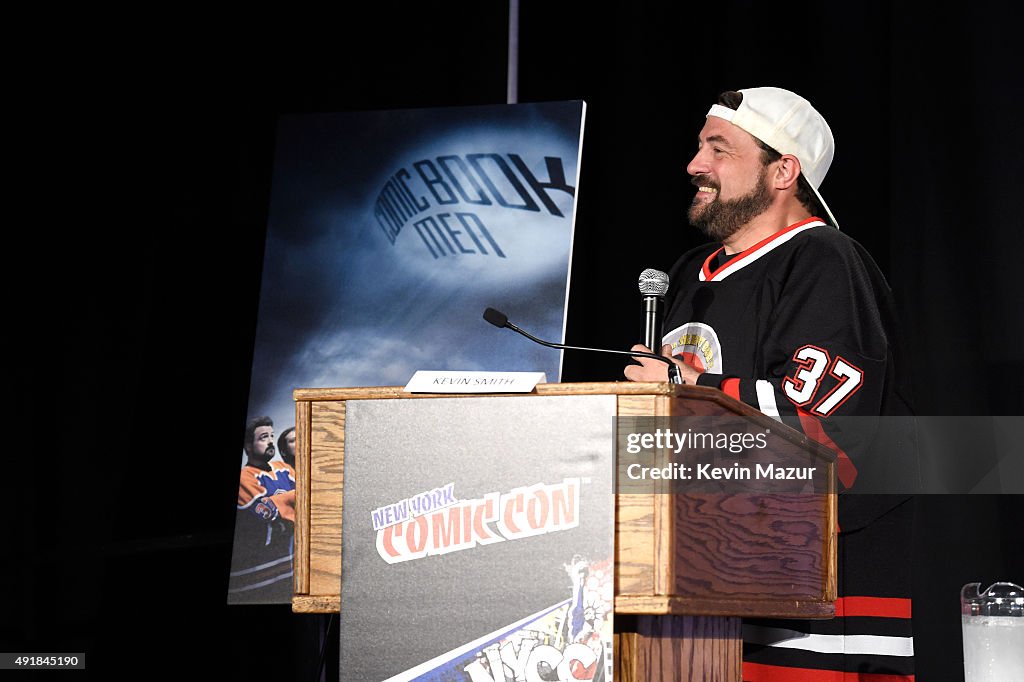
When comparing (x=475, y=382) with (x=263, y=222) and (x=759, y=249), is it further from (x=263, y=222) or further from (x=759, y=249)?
(x=263, y=222)

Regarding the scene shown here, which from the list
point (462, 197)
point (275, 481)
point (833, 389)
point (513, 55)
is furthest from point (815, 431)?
point (513, 55)

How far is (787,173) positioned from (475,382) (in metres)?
1.39

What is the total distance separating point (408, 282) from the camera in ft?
9.89

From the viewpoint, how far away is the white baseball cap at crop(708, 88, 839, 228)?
267 centimetres

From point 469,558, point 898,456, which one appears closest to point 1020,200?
point 898,456

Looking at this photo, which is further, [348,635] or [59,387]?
[59,387]

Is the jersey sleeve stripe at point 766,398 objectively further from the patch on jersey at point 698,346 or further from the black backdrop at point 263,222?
the black backdrop at point 263,222

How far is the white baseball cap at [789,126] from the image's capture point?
105 inches

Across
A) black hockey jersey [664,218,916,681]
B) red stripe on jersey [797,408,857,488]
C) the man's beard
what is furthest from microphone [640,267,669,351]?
the man's beard

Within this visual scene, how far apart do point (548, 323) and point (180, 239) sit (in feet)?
4.40

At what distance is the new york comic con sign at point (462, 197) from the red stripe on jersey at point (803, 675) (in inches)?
50.9

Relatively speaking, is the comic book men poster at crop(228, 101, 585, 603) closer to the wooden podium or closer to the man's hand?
the man's hand

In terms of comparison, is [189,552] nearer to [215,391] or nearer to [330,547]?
[215,391]

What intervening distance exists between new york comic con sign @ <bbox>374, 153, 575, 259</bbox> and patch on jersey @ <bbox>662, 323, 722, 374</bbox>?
0.62 metres
